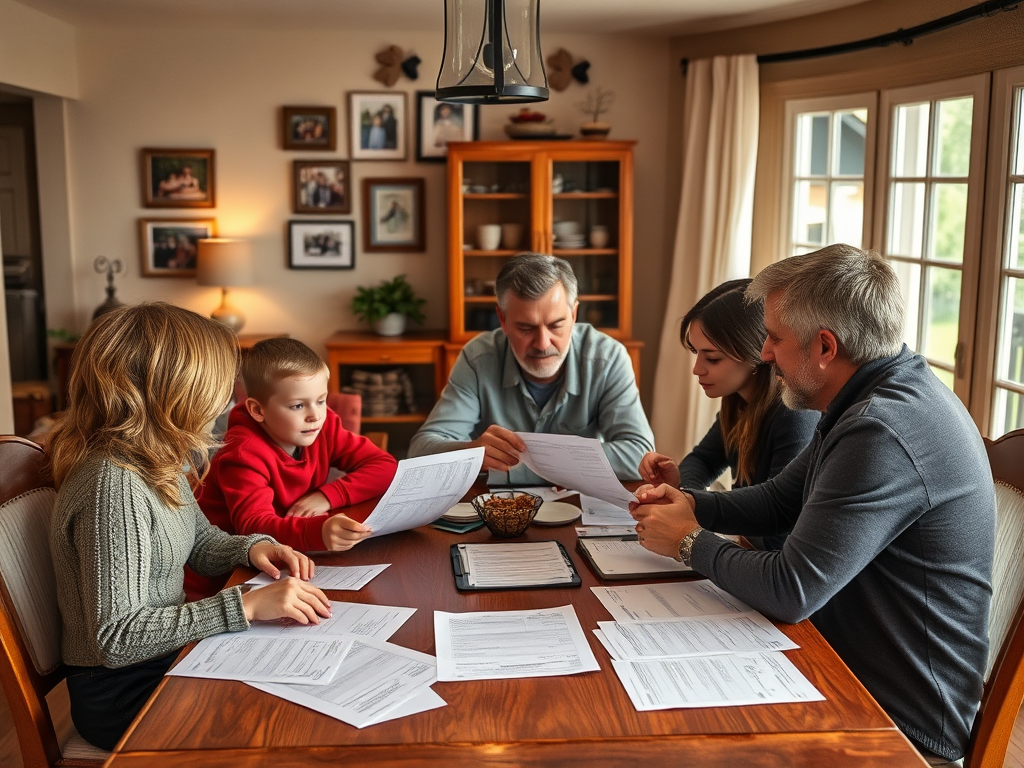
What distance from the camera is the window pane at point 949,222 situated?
373 centimetres

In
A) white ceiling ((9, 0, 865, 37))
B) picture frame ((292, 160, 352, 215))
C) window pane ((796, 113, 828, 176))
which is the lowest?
picture frame ((292, 160, 352, 215))

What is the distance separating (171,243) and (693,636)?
475cm

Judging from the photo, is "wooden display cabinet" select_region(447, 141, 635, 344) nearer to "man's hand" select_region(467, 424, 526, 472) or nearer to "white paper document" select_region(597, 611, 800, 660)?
"man's hand" select_region(467, 424, 526, 472)

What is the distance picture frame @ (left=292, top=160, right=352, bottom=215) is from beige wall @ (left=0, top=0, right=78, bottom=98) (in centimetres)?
127

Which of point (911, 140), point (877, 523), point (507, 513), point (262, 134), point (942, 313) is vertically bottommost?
point (507, 513)

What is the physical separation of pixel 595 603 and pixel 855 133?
3.61 metres

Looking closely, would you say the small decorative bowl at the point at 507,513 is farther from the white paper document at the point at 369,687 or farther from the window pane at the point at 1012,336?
the window pane at the point at 1012,336

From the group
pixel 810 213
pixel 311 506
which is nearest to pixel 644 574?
pixel 311 506

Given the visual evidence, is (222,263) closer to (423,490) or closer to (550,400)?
(550,400)

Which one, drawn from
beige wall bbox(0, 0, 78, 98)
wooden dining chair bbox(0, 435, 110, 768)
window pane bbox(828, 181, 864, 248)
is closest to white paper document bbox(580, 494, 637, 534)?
wooden dining chair bbox(0, 435, 110, 768)

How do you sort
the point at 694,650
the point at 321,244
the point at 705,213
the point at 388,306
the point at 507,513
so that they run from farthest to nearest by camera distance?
the point at 321,244, the point at 388,306, the point at 705,213, the point at 507,513, the point at 694,650

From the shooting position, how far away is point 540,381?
274 cm

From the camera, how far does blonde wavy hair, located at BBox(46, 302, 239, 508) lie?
60.5 inches

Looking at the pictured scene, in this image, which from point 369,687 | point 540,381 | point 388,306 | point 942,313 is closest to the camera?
point 369,687
